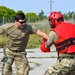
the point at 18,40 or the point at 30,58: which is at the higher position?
the point at 18,40

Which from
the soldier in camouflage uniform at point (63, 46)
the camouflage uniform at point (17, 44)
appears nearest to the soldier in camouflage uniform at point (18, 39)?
the camouflage uniform at point (17, 44)

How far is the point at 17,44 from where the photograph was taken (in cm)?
795

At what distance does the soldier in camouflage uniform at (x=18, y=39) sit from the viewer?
7.80 m

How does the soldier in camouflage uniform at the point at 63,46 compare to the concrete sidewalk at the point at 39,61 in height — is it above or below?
above

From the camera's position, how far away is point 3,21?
1054 inches

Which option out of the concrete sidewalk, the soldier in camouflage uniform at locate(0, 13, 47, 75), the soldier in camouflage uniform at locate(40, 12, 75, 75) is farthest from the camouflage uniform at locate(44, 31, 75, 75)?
the concrete sidewalk

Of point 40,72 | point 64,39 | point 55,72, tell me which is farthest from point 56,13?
point 40,72

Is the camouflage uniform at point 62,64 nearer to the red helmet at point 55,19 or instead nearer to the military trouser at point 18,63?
the red helmet at point 55,19

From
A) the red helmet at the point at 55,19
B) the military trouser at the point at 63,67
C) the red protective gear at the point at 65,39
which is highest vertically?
the red helmet at the point at 55,19

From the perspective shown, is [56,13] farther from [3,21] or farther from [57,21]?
[3,21]

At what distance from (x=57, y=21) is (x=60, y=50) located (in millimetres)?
528

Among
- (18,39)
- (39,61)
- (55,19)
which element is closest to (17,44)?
(18,39)

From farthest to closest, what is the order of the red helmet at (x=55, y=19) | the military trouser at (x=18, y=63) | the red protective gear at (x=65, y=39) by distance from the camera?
the military trouser at (x=18, y=63) < the red helmet at (x=55, y=19) < the red protective gear at (x=65, y=39)

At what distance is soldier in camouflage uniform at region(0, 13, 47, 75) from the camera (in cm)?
780
